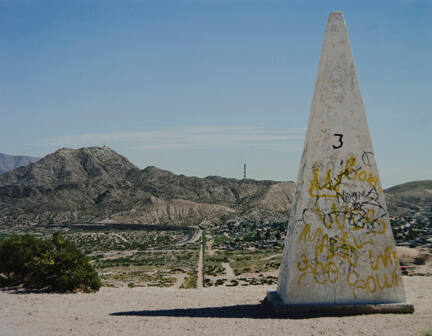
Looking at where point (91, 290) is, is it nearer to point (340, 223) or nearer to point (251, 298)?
point (251, 298)

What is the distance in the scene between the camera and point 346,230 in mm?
10430

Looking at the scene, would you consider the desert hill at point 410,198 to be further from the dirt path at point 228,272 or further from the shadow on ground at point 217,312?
the shadow on ground at point 217,312

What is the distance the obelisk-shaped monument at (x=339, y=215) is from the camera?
33.8 feet

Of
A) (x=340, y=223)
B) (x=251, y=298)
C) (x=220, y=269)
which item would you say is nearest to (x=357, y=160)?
(x=340, y=223)

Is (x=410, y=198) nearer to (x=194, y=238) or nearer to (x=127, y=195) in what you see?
(x=194, y=238)

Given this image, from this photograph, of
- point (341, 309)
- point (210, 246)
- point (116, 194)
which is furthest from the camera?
point (116, 194)

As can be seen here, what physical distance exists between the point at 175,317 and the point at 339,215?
4737mm

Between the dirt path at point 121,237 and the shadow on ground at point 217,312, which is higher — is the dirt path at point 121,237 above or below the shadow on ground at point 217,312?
above

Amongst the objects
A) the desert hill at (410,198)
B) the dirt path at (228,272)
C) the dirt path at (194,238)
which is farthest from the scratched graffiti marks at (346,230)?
the desert hill at (410,198)

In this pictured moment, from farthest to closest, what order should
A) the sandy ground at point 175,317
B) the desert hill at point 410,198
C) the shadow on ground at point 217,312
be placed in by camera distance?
the desert hill at point 410,198
the shadow on ground at point 217,312
the sandy ground at point 175,317

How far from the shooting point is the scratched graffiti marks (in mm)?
10312

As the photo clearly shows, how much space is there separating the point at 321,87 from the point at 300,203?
297 centimetres

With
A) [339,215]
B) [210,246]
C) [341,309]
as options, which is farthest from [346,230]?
[210,246]

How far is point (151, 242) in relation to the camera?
78875 millimetres
